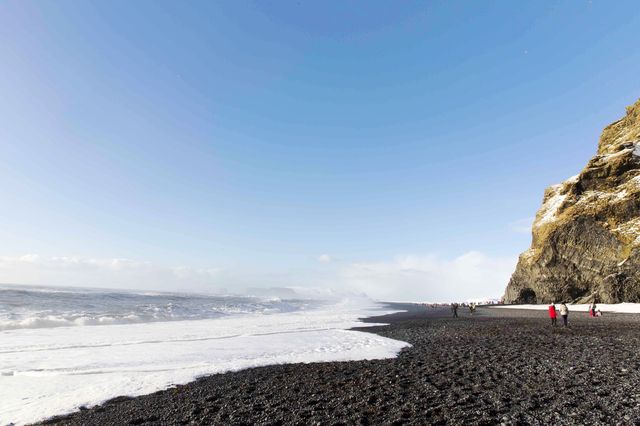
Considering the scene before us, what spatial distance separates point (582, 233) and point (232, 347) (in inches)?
2808

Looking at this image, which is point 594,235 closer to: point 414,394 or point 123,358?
point 414,394

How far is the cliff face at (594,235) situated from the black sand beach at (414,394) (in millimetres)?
52995

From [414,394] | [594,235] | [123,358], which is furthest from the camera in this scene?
[594,235]

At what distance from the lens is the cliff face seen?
191ft

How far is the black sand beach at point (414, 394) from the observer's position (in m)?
9.91

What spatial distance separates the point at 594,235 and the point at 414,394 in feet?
233

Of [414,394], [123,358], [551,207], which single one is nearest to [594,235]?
[551,207]

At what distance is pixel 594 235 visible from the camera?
210 feet

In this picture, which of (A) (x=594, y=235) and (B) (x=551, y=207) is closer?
(A) (x=594, y=235)

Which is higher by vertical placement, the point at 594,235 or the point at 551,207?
the point at 551,207

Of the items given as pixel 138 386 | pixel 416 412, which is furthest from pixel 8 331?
pixel 416 412

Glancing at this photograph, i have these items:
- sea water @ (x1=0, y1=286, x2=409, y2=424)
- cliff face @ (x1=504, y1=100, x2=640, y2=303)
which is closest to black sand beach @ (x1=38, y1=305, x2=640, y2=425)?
sea water @ (x1=0, y1=286, x2=409, y2=424)

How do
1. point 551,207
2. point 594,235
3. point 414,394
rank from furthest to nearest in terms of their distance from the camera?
point 551,207, point 594,235, point 414,394

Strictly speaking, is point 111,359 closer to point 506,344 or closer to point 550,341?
point 506,344
